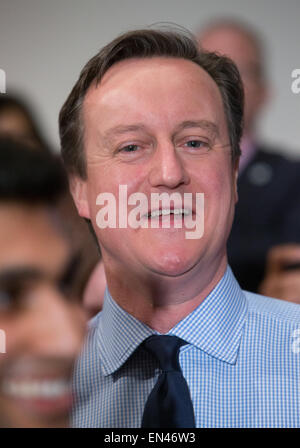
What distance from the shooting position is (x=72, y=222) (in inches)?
29.5

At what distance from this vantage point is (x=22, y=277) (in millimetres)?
670

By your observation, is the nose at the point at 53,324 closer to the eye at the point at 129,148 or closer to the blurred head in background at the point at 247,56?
the eye at the point at 129,148

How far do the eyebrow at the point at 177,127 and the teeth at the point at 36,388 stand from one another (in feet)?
1.01

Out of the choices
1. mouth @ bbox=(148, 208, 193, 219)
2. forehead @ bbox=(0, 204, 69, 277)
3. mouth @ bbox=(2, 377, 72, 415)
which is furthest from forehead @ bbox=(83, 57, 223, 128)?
mouth @ bbox=(2, 377, 72, 415)

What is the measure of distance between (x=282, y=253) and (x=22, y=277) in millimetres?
594

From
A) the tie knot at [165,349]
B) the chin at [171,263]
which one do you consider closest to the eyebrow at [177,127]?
the chin at [171,263]

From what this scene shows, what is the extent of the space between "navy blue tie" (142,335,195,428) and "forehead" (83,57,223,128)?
294 millimetres

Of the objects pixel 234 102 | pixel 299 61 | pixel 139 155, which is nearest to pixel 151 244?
pixel 139 155

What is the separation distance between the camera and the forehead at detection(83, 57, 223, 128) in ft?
2.70

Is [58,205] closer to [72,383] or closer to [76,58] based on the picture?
[72,383]

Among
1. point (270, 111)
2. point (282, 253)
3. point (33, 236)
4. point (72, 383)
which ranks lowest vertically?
point (72, 383)

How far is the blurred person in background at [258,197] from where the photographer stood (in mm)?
1132

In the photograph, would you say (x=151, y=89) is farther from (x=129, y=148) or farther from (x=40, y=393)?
(x=40, y=393)

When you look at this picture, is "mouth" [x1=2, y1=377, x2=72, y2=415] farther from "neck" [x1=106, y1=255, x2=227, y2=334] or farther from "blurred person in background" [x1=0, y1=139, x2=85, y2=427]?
"neck" [x1=106, y1=255, x2=227, y2=334]
